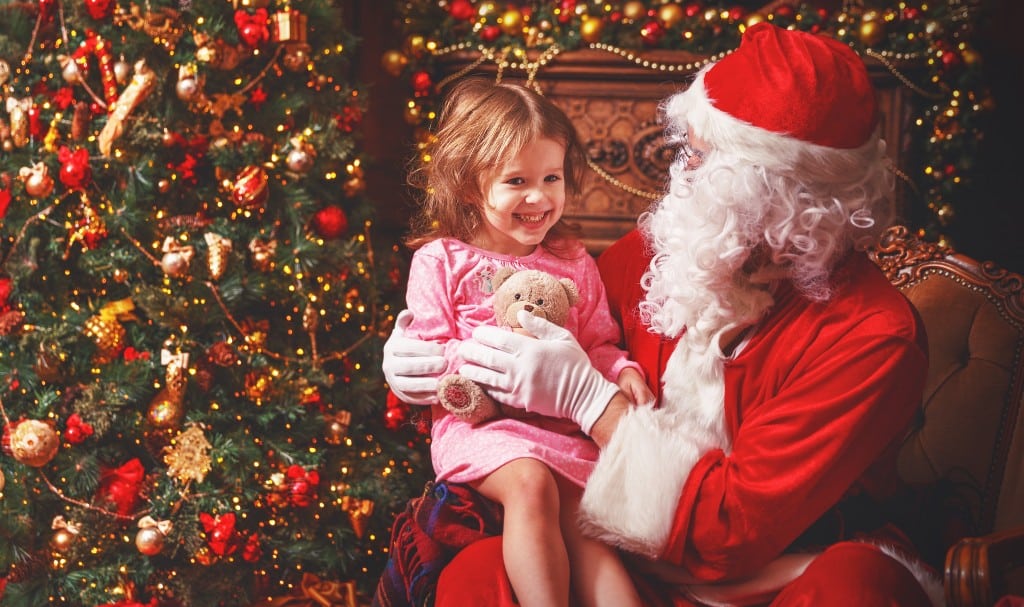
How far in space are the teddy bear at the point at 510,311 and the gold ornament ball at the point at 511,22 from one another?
176 cm

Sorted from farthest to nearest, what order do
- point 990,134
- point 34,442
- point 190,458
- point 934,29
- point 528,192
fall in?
point 990,134 < point 934,29 < point 190,458 < point 34,442 < point 528,192

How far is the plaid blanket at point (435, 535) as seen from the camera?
1.95m

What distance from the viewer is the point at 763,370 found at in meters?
1.86

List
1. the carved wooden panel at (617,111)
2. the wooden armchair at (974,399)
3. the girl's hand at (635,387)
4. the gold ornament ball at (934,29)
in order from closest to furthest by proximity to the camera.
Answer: the girl's hand at (635,387)
the wooden armchair at (974,399)
the gold ornament ball at (934,29)
the carved wooden panel at (617,111)

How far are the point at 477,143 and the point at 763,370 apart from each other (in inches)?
33.8

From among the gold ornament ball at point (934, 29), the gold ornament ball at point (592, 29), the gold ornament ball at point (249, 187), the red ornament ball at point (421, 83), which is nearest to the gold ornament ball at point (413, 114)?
the red ornament ball at point (421, 83)

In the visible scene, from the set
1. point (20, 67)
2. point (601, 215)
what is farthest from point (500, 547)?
point (20, 67)

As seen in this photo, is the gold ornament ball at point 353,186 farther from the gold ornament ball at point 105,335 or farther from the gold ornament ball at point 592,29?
the gold ornament ball at point 592,29

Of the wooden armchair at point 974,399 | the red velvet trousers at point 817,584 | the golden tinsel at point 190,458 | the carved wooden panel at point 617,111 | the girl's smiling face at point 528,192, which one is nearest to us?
the red velvet trousers at point 817,584

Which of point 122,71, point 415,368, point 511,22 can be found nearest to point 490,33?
point 511,22

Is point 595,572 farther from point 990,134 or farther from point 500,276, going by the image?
point 990,134

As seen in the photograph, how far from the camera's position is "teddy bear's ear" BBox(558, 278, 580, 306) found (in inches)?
80.8

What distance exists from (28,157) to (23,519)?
1128 mm

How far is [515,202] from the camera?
6.89 feet
